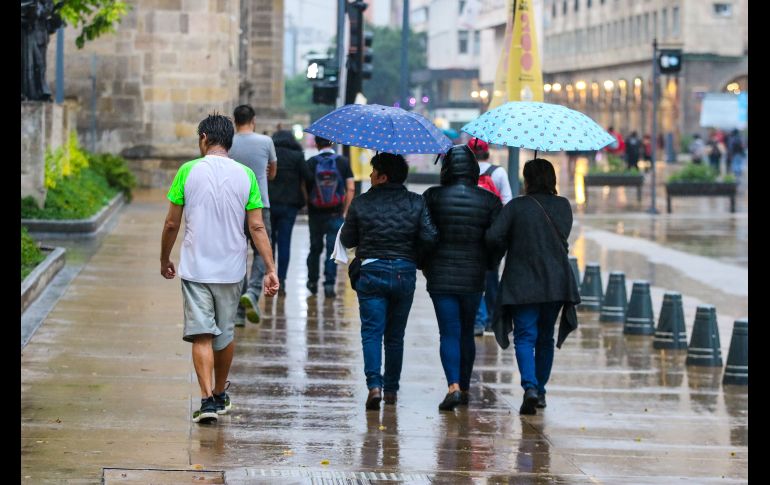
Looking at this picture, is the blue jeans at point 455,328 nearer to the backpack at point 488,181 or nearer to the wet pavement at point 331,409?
the wet pavement at point 331,409

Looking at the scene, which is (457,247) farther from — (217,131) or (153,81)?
(153,81)

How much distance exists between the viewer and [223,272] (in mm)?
9148

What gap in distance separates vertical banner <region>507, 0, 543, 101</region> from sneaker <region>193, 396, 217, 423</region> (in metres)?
6.33

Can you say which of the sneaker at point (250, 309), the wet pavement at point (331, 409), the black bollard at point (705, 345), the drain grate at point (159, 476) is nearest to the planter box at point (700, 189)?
the wet pavement at point (331, 409)

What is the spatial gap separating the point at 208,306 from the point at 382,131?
1607mm

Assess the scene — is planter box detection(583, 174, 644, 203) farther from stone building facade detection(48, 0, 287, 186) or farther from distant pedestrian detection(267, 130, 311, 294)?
distant pedestrian detection(267, 130, 311, 294)

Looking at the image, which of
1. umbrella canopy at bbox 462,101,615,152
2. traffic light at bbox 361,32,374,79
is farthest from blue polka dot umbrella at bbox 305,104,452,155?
traffic light at bbox 361,32,374,79

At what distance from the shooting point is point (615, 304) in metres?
15.9

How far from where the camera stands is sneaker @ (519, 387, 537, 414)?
33.9ft

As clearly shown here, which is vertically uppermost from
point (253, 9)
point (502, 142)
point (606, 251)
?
point (253, 9)
